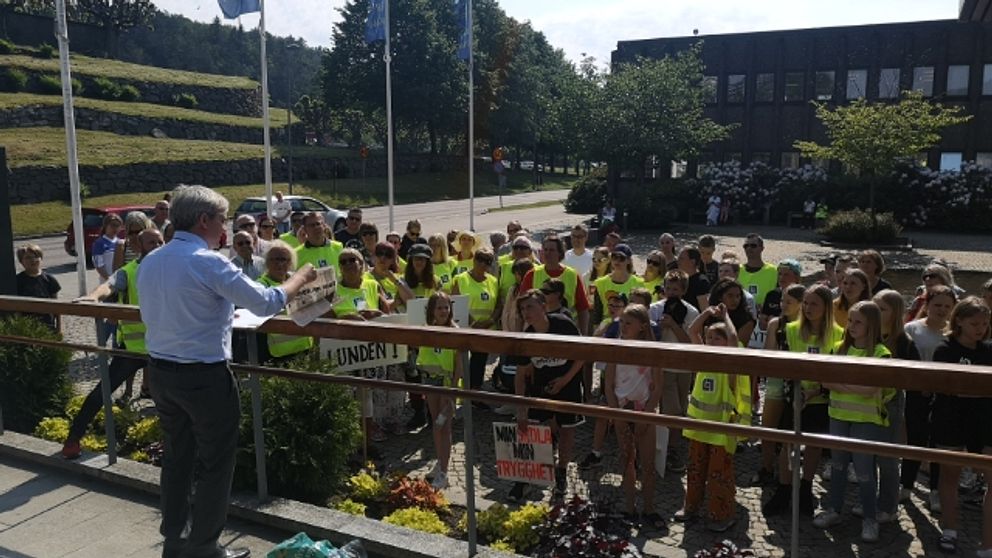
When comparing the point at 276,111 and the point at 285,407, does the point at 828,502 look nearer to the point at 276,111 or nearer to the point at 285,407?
the point at 285,407

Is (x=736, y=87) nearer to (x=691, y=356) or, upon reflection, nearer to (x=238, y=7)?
(x=238, y=7)

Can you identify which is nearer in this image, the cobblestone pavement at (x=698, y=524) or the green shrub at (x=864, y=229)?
the cobblestone pavement at (x=698, y=524)

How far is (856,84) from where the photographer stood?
36938mm

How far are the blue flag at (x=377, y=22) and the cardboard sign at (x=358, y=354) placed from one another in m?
17.8

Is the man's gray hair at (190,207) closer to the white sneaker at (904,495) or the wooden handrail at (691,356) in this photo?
the wooden handrail at (691,356)

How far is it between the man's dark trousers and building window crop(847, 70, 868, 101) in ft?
126

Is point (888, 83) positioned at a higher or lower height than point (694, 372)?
higher

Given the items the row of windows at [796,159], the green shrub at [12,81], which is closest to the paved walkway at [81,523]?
the row of windows at [796,159]

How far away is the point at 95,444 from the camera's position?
5.73m

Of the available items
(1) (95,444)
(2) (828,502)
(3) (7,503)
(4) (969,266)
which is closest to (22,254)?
(1) (95,444)

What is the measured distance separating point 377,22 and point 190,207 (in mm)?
20824

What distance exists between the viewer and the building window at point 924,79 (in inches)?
1406

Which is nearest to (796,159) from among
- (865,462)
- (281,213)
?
(281,213)

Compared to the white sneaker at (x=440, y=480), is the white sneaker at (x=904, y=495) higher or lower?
lower
